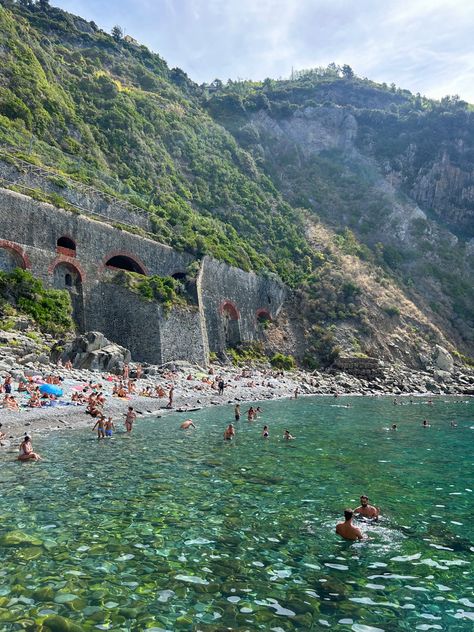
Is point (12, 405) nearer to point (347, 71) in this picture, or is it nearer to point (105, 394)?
point (105, 394)

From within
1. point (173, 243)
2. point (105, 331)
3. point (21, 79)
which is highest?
point (21, 79)

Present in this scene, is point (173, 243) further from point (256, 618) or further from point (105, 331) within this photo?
point (256, 618)

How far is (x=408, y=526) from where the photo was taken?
32.3 ft

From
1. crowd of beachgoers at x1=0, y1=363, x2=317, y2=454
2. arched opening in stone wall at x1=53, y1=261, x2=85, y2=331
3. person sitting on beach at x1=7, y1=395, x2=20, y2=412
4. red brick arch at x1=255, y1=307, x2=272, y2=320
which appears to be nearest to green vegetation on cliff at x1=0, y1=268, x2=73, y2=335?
arched opening in stone wall at x1=53, y1=261, x2=85, y2=331

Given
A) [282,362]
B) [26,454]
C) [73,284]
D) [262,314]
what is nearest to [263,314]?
[262,314]

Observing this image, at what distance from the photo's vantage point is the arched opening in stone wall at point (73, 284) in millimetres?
34719

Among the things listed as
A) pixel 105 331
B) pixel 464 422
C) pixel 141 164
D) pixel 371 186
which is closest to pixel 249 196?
pixel 141 164

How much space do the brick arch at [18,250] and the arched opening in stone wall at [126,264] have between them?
9.36 meters

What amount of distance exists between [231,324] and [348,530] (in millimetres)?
42294

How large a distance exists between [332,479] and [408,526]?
3.62m

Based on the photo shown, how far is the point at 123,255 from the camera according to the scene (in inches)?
1581

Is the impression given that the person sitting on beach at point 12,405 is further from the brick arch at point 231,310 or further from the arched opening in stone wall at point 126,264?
the brick arch at point 231,310

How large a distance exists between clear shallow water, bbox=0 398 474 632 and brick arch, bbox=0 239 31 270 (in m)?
18.7

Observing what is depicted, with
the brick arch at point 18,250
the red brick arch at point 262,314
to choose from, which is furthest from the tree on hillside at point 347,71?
the brick arch at point 18,250
